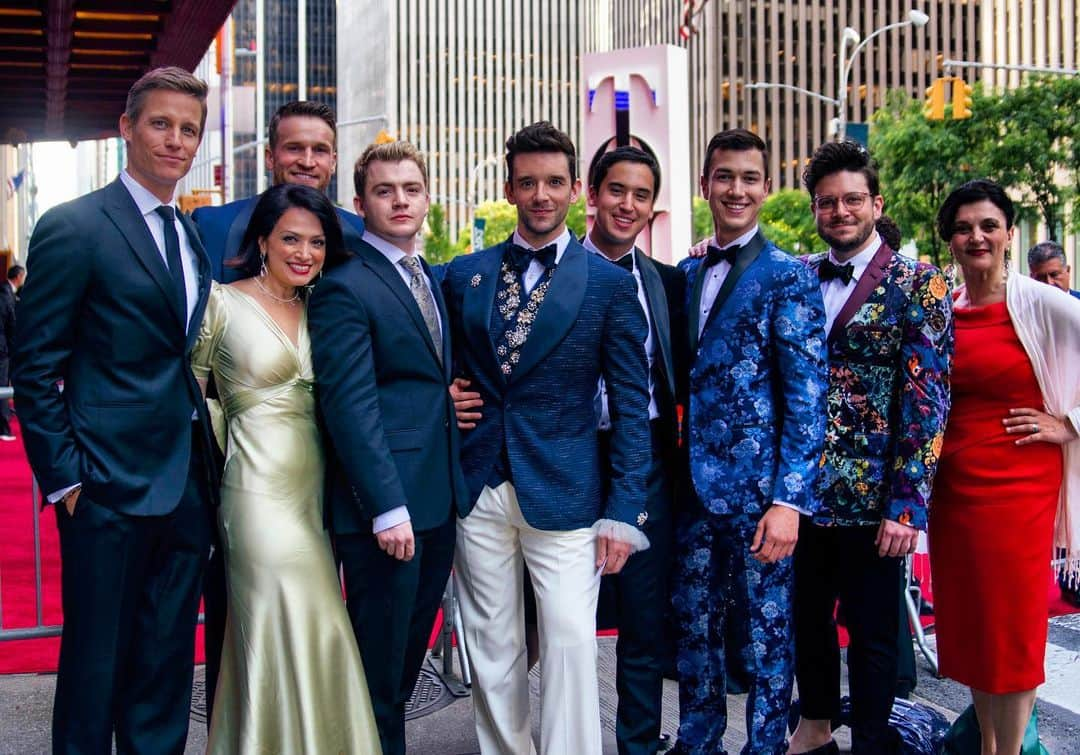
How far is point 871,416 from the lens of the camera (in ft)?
13.5

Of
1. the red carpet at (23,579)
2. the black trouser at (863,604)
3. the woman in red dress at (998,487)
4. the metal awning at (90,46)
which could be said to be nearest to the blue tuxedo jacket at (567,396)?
the black trouser at (863,604)

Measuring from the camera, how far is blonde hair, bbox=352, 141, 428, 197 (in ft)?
12.5

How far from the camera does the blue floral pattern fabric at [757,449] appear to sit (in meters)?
3.91

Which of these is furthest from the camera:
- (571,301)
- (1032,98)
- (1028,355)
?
(1032,98)

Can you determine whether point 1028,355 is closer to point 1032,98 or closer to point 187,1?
point 187,1

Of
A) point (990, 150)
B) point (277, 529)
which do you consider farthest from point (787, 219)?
point (277, 529)

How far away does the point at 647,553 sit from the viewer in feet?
13.2

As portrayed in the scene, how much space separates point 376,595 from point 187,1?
25.9 feet

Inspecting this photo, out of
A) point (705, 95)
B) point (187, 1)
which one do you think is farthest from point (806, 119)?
point (187, 1)

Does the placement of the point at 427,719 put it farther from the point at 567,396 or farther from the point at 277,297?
the point at 277,297

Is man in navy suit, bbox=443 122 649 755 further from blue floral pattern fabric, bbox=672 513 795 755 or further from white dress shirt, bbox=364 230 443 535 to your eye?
blue floral pattern fabric, bbox=672 513 795 755

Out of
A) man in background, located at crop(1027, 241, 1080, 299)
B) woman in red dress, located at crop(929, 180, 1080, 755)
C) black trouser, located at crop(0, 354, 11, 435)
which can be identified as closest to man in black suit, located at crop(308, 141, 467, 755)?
woman in red dress, located at crop(929, 180, 1080, 755)

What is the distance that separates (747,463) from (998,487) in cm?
98

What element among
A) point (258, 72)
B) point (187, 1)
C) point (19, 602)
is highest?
point (258, 72)
